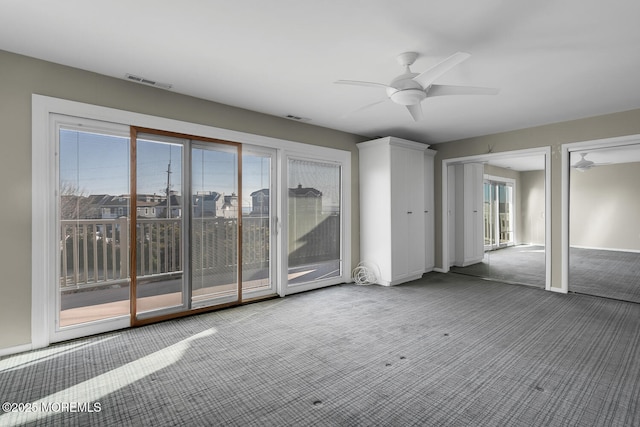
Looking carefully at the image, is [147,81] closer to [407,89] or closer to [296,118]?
[296,118]

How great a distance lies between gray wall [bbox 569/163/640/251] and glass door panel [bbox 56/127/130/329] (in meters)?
6.02

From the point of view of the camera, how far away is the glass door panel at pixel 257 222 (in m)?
4.19

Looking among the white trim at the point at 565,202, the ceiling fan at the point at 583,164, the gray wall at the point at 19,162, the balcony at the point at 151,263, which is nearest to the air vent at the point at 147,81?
the gray wall at the point at 19,162

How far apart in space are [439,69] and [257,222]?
9.62 ft

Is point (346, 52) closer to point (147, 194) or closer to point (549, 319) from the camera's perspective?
point (147, 194)

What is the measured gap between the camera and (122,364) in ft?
8.23

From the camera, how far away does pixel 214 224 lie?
3889 mm

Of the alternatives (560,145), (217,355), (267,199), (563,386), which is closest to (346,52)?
(267,199)

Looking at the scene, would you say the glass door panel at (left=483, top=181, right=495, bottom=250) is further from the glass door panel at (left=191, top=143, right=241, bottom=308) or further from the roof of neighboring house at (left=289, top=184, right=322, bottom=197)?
the glass door panel at (left=191, top=143, right=241, bottom=308)

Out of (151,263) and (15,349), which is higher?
(151,263)

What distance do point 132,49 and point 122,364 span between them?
2.58 m

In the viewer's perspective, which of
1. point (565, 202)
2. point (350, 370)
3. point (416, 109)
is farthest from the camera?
point (565, 202)

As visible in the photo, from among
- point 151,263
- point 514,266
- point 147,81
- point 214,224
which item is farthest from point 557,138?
point 151,263

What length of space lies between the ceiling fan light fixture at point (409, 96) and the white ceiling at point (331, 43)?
0.33 m
